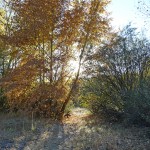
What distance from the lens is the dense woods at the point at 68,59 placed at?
18141mm

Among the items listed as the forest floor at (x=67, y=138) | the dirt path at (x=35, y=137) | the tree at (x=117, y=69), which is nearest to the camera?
the forest floor at (x=67, y=138)

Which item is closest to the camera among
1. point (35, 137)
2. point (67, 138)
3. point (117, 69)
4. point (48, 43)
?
point (67, 138)

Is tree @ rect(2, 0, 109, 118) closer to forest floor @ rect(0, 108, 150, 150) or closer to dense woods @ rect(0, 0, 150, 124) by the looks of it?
dense woods @ rect(0, 0, 150, 124)

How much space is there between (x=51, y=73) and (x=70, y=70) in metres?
1.35

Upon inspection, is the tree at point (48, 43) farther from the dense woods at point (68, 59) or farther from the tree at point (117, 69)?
the tree at point (117, 69)

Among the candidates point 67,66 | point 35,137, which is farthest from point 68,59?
point 35,137

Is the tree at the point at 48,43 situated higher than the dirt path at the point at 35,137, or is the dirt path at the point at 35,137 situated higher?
the tree at the point at 48,43

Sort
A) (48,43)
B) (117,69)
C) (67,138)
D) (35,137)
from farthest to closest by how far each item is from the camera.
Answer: (48,43) → (117,69) → (35,137) → (67,138)

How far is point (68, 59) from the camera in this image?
760 inches

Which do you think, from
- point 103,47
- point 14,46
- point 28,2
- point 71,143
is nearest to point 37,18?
point 28,2

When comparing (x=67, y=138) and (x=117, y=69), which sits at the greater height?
(x=117, y=69)

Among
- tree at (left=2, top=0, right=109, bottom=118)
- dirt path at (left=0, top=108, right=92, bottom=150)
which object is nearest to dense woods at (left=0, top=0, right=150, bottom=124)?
tree at (left=2, top=0, right=109, bottom=118)

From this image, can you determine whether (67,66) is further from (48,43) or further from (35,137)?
(35,137)

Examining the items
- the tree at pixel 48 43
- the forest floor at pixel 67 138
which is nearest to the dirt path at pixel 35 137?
the forest floor at pixel 67 138
